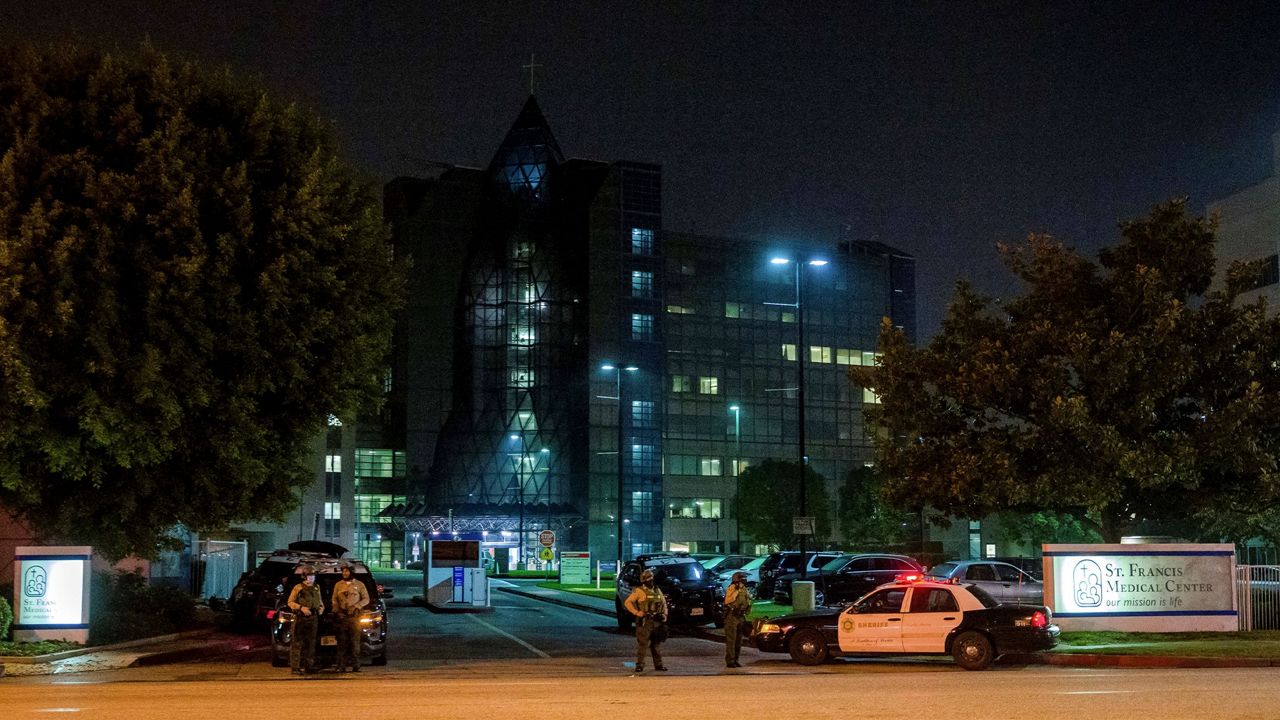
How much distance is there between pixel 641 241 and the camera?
11494cm

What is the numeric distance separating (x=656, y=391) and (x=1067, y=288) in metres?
86.9

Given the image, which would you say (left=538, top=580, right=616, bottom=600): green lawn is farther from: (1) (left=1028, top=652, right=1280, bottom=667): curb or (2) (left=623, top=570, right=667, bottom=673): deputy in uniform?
(2) (left=623, top=570, right=667, bottom=673): deputy in uniform

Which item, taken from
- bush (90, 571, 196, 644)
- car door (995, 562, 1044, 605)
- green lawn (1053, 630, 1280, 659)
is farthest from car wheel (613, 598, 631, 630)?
green lawn (1053, 630, 1280, 659)

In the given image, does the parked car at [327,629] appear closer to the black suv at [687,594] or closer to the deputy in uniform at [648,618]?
the deputy in uniform at [648,618]

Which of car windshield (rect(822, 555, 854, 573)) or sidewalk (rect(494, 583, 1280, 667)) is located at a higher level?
car windshield (rect(822, 555, 854, 573))

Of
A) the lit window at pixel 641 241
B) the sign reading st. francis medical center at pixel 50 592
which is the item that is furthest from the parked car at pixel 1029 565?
the lit window at pixel 641 241

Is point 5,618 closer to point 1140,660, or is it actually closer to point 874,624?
point 874,624

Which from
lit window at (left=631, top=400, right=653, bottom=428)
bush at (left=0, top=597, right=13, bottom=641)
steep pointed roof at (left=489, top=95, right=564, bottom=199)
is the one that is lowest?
bush at (left=0, top=597, right=13, bottom=641)

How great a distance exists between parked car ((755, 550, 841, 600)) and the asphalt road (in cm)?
1515

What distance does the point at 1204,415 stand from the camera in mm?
27016

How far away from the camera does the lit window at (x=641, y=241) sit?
376ft

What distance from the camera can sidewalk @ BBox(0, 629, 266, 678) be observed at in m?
21.2

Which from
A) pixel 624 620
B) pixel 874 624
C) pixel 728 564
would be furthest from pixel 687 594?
pixel 728 564

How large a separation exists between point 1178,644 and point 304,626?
15351 mm
